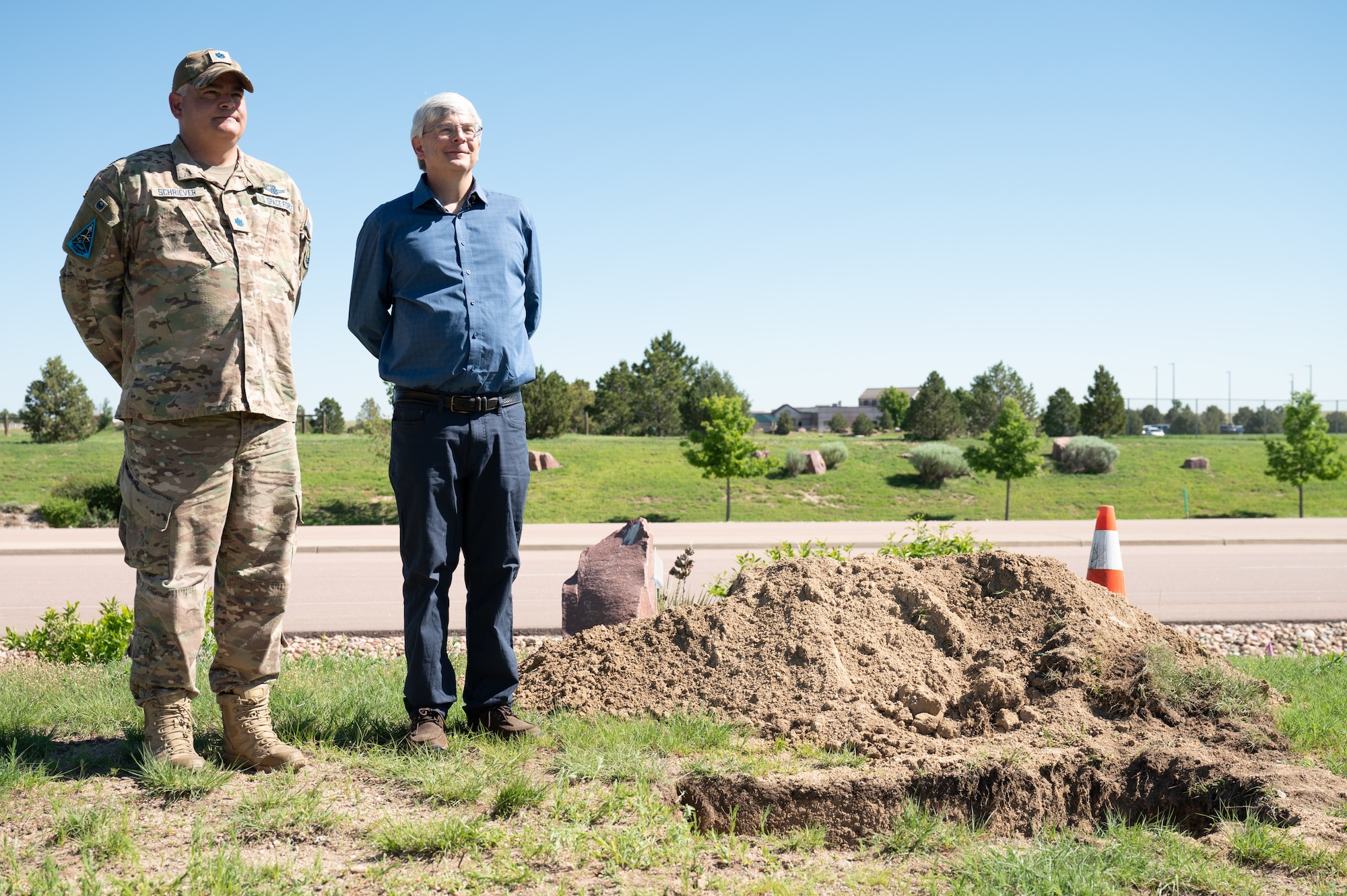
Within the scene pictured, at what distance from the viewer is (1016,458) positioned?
23.5m

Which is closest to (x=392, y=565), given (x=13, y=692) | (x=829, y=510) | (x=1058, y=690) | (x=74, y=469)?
(x=13, y=692)

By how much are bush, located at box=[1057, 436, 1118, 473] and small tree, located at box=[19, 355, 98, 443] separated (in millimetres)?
36536

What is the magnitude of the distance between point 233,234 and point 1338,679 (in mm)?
6096

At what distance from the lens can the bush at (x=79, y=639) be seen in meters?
5.55

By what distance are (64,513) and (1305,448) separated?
97.1 feet

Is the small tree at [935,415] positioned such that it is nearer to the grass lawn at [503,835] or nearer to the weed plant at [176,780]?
the grass lawn at [503,835]

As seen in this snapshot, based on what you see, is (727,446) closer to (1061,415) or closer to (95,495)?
(95,495)

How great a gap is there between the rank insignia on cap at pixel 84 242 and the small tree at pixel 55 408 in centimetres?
3856

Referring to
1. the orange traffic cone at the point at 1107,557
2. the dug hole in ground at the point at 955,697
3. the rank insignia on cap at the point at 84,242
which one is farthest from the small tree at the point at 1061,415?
the rank insignia on cap at the point at 84,242

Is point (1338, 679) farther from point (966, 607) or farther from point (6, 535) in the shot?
point (6, 535)


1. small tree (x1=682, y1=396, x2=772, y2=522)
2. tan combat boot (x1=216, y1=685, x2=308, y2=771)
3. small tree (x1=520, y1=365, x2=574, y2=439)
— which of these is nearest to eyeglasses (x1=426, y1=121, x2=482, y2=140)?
tan combat boot (x1=216, y1=685, x2=308, y2=771)

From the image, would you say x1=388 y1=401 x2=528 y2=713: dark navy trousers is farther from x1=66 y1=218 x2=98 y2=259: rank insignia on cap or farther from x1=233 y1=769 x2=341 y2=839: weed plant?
x1=66 y1=218 x2=98 y2=259: rank insignia on cap

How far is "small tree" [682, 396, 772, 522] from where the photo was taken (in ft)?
72.5

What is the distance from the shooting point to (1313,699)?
4.67 metres
